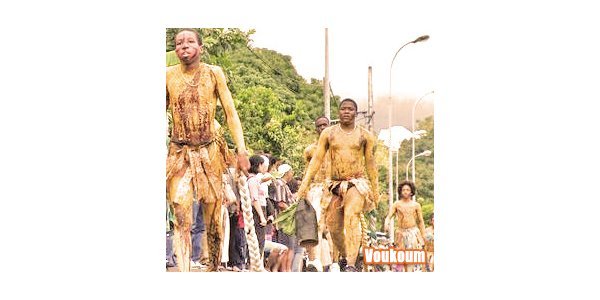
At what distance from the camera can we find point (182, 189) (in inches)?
456

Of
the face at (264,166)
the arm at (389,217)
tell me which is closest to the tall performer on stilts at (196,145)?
the face at (264,166)

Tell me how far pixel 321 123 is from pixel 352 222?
1.08 meters

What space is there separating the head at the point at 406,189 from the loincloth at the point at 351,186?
1.01 feet

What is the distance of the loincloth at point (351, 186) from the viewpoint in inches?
462

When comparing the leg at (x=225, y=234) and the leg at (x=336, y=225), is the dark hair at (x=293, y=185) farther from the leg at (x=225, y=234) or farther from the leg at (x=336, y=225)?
the leg at (x=225, y=234)

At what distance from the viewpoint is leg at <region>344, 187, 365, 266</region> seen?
1173cm

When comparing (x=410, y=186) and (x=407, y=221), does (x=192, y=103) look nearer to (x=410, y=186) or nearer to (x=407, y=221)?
(x=410, y=186)

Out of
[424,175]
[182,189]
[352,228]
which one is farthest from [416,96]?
[182,189]

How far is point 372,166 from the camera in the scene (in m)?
11.7

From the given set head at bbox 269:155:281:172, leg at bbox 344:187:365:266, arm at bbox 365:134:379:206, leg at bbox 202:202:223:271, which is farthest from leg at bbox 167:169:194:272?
arm at bbox 365:134:379:206

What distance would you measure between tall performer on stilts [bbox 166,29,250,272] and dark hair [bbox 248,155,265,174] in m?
0.05

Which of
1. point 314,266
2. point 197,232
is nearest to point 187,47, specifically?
point 197,232

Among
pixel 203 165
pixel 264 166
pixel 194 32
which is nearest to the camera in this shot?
pixel 194 32
